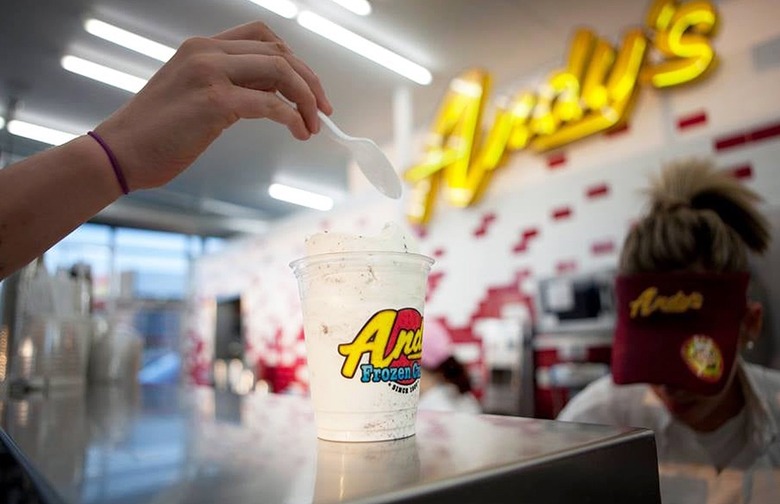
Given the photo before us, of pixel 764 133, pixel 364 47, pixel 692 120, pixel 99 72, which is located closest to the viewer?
pixel 99 72

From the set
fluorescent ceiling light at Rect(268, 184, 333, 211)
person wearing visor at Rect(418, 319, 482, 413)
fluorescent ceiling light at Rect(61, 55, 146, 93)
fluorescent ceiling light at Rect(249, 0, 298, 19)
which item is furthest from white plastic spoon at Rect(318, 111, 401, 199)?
fluorescent ceiling light at Rect(268, 184, 333, 211)

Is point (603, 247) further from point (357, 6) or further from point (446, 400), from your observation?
point (357, 6)

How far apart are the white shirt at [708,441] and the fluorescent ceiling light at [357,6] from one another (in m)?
2.32

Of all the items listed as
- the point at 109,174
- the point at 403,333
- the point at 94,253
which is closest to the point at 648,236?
the point at 403,333

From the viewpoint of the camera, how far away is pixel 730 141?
2.71 metres

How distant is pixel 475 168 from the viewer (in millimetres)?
3795

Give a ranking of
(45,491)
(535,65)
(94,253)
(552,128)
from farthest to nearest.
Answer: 1. (535,65)
2. (552,128)
3. (94,253)
4. (45,491)

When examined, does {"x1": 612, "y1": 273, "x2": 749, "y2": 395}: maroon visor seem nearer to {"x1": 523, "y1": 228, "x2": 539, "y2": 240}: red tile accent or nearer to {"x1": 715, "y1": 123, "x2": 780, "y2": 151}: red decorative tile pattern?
{"x1": 715, "y1": 123, "x2": 780, "y2": 151}: red decorative tile pattern

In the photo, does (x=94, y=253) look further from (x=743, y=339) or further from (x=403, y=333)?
(x=743, y=339)

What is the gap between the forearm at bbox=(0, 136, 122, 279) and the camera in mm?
486

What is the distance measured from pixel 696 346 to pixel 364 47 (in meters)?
2.81

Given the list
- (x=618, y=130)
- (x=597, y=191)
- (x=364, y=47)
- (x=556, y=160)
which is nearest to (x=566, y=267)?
(x=597, y=191)

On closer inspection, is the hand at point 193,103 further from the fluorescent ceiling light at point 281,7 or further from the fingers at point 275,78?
the fluorescent ceiling light at point 281,7

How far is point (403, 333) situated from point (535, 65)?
354 centimetres
